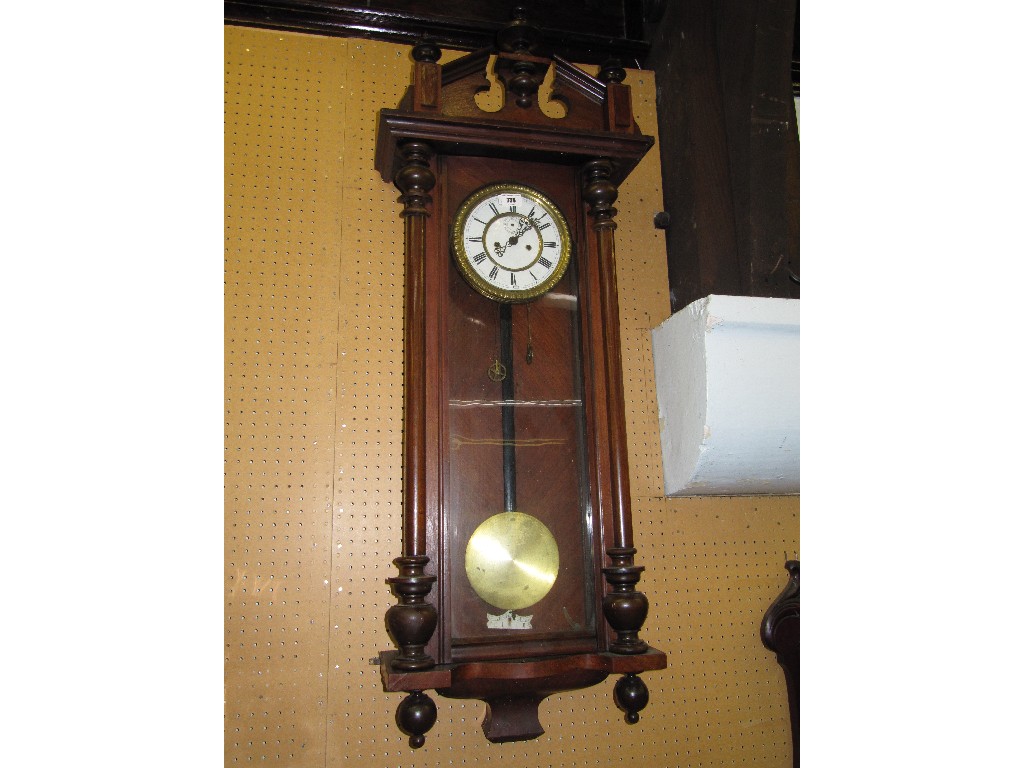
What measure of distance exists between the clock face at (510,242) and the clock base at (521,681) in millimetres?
730

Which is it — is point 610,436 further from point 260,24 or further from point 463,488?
point 260,24

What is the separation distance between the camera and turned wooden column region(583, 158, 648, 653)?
4.57 feet

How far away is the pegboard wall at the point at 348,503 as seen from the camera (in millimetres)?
1464

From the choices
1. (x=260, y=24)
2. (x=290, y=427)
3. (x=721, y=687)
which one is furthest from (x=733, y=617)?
(x=260, y=24)

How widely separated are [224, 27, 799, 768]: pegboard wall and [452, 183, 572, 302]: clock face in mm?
234

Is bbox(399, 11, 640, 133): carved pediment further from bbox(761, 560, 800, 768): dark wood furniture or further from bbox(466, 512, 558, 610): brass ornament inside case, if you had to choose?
bbox(761, 560, 800, 768): dark wood furniture

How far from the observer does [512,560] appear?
142cm

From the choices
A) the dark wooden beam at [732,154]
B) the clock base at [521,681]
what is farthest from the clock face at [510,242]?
the clock base at [521,681]

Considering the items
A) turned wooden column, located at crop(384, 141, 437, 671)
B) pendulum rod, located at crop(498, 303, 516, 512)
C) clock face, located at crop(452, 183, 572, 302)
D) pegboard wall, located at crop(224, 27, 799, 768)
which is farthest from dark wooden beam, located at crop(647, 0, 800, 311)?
turned wooden column, located at crop(384, 141, 437, 671)

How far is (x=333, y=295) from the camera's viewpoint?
5.34 ft

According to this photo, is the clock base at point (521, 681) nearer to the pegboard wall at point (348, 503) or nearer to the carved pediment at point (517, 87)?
the pegboard wall at point (348, 503)

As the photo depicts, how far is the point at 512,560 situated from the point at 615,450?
305 mm

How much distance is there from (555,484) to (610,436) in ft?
0.49

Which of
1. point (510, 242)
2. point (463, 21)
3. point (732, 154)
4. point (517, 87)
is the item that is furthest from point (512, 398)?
point (463, 21)
